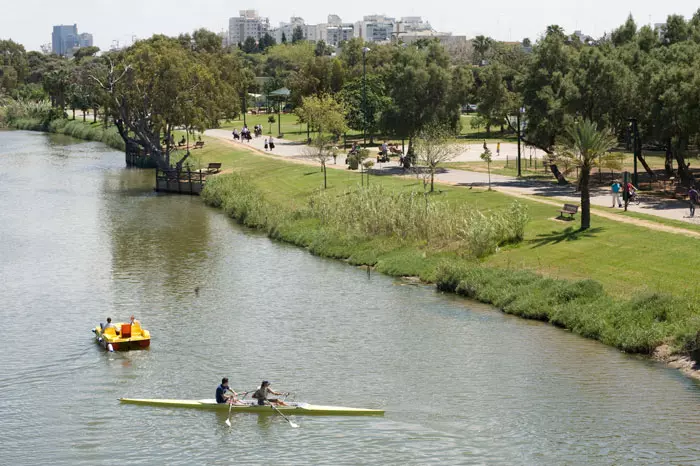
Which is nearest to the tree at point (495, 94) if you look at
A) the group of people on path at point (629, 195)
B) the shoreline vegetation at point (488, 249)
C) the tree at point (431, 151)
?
the tree at point (431, 151)

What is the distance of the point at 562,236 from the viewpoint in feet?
177

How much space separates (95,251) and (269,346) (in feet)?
78.4

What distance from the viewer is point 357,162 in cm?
8419

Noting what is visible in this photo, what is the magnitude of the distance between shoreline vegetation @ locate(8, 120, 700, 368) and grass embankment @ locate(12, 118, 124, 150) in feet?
200

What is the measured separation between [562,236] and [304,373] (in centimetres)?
2233

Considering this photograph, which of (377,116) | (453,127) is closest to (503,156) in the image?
(453,127)

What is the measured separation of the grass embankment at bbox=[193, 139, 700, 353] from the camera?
40.1 m

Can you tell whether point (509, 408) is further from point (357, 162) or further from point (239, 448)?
point (357, 162)

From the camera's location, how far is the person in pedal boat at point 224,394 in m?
32.9

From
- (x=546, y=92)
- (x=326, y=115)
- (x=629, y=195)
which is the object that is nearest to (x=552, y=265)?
(x=629, y=195)

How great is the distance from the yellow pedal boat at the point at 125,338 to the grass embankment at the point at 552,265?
16.1 metres

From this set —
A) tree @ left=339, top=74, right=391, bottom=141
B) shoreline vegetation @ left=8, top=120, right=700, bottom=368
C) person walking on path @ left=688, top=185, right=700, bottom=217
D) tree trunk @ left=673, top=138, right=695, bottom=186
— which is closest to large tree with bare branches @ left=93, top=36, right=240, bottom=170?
shoreline vegetation @ left=8, top=120, right=700, bottom=368

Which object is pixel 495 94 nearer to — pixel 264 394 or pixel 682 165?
pixel 682 165

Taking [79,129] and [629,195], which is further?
[79,129]
